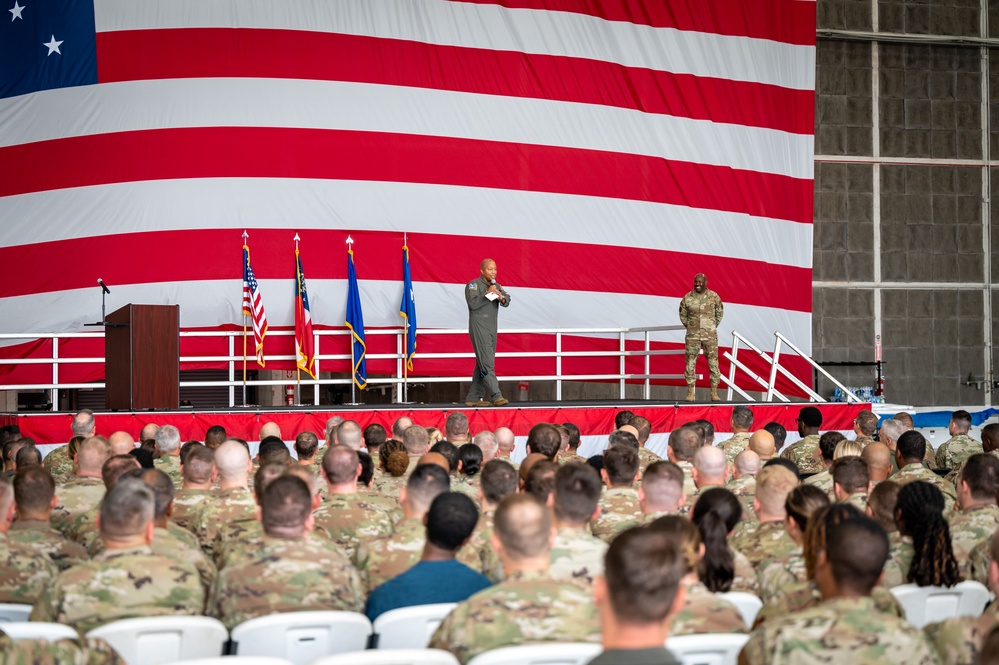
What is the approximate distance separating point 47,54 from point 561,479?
10745 millimetres

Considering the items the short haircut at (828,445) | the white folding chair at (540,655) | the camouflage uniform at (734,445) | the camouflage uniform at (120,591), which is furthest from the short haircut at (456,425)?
the white folding chair at (540,655)

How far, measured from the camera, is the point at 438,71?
509 inches

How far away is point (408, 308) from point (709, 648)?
9.74 m

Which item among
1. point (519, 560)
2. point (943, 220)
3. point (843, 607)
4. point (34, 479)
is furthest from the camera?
point (943, 220)

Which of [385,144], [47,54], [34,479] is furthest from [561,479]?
[47,54]

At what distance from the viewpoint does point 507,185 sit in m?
13.1

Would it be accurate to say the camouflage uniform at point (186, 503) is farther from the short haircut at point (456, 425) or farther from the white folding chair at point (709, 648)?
the white folding chair at point (709, 648)

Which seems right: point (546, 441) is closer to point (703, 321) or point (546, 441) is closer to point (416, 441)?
point (416, 441)

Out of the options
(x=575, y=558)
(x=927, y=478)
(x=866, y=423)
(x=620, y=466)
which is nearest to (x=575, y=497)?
(x=575, y=558)

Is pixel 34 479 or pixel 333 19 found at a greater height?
pixel 333 19

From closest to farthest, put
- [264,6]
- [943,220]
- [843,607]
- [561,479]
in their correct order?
Answer: [843,607], [561,479], [264,6], [943,220]

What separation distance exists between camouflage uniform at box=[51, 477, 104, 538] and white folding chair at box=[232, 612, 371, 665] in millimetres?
2421

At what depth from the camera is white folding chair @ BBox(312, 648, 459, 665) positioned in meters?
2.32

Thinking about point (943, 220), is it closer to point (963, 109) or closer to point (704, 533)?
point (963, 109)
